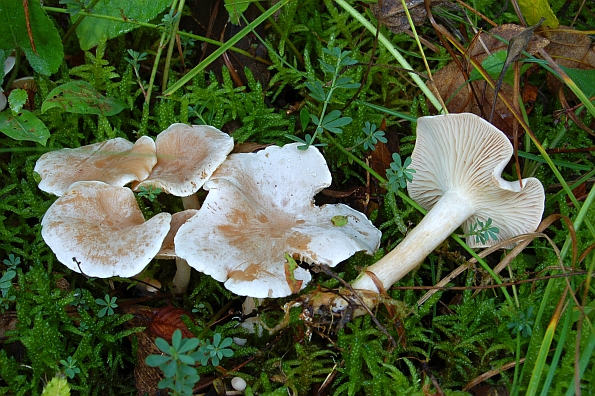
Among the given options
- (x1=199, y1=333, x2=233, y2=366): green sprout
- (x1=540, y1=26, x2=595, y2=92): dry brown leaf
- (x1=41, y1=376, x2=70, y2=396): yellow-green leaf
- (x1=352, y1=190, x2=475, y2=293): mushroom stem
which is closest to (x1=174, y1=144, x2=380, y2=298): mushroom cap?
(x1=352, y1=190, x2=475, y2=293): mushroom stem

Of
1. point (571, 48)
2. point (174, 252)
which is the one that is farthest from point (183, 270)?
point (571, 48)

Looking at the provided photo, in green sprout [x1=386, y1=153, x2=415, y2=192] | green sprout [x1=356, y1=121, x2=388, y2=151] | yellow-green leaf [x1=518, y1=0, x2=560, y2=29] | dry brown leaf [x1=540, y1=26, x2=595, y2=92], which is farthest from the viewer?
dry brown leaf [x1=540, y1=26, x2=595, y2=92]

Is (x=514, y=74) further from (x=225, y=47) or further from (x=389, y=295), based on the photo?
(x=225, y=47)

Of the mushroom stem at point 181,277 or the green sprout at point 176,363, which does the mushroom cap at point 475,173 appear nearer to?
the mushroom stem at point 181,277

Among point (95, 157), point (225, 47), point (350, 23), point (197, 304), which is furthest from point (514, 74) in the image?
point (95, 157)

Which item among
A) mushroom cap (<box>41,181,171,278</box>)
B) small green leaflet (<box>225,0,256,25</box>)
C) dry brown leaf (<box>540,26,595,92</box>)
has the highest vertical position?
dry brown leaf (<box>540,26,595,92</box>)

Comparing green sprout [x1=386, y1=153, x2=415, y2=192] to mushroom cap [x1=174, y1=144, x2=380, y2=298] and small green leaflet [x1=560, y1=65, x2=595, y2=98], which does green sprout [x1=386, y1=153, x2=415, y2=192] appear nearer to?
mushroom cap [x1=174, y1=144, x2=380, y2=298]

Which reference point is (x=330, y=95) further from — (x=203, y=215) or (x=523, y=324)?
(x=523, y=324)
